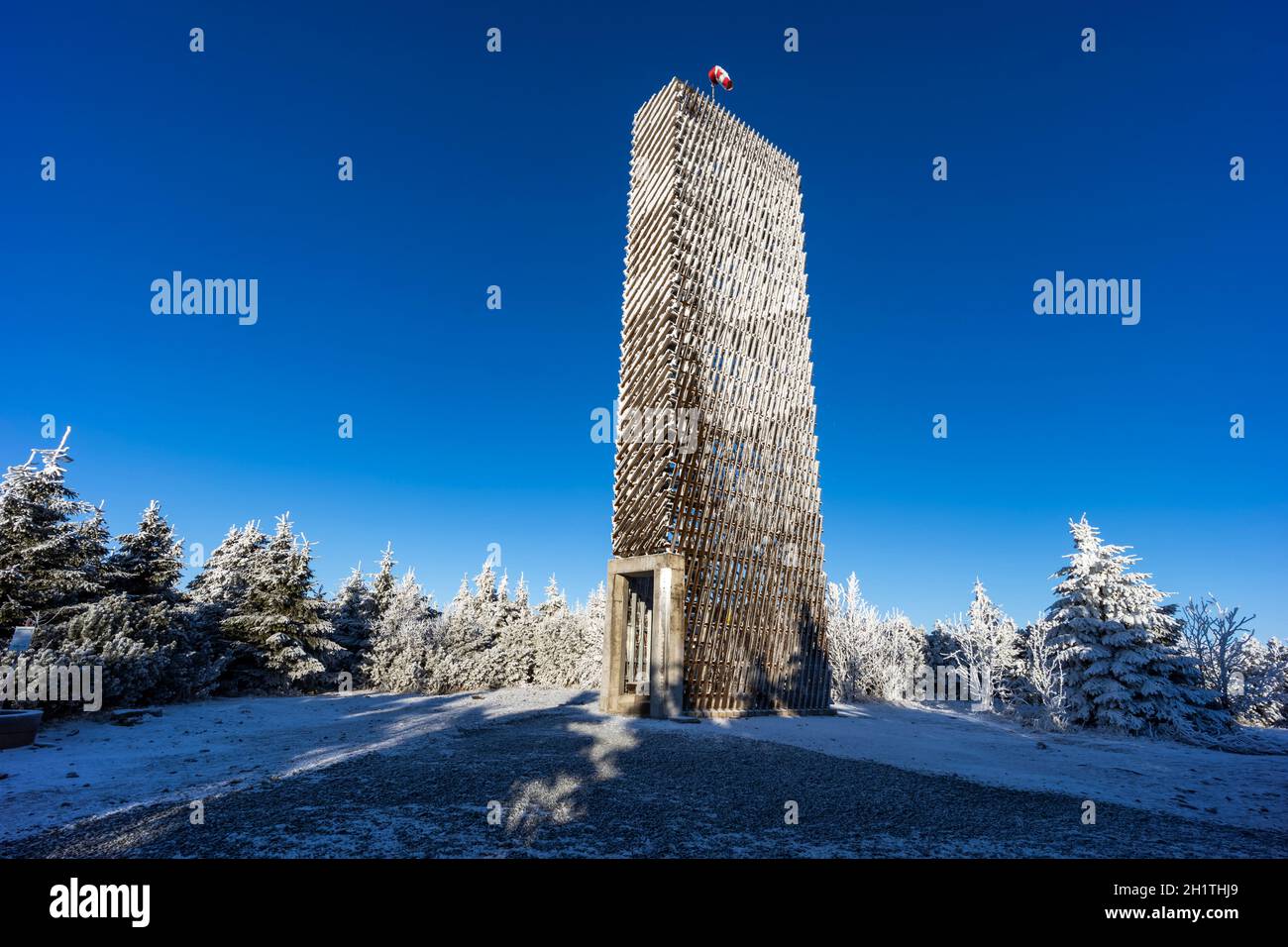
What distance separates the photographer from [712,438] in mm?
12953

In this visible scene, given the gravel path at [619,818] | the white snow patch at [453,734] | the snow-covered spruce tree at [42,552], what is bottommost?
the white snow patch at [453,734]

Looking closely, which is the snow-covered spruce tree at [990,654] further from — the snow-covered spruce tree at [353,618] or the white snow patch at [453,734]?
the snow-covered spruce tree at [353,618]

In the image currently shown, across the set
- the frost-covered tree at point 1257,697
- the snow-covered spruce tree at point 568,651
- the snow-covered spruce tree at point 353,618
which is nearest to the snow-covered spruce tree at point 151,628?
the snow-covered spruce tree at point 353,618

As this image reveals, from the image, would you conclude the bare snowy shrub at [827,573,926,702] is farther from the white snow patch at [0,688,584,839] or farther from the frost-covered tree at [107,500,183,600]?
the frost-covered tree at [107,500,183,600]

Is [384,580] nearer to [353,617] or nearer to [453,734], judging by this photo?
[353,617]

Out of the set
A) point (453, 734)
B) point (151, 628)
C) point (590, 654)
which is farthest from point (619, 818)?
point (590, 654)

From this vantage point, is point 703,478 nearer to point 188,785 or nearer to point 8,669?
point 188,785

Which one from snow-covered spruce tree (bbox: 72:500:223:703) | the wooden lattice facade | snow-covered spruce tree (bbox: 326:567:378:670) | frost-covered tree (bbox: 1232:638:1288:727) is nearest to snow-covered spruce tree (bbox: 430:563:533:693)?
snow-covered spruce tree (bbox: 326:567:378:670)

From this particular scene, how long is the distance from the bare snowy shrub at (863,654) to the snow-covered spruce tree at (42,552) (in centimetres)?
1831

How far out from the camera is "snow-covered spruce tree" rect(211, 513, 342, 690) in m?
16.6

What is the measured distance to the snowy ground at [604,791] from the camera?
4.07 meters

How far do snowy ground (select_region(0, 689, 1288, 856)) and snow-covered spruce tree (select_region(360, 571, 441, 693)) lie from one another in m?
7.83

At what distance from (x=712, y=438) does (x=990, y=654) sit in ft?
38.8
